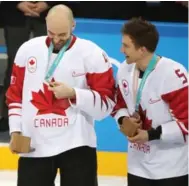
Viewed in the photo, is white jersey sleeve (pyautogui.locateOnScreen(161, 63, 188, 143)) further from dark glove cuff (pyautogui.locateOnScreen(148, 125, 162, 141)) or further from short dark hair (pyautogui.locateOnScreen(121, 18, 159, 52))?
short dark hair (pyautogui.locateOnScreen(121, 18, 159, 52))

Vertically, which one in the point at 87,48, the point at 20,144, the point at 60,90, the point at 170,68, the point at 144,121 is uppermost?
the point at 87,48

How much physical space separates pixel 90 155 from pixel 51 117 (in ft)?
0.84

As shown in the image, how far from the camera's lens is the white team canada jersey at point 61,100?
2.91 m

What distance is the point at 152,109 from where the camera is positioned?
9.39 feet

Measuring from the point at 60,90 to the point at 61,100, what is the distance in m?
0.11

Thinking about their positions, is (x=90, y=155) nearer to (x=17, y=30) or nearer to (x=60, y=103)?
(x=60, y=103)

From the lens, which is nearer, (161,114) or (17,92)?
(161,114)

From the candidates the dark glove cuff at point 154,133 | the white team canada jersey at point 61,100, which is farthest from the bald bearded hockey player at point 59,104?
the dark glove cuff at point 154,133

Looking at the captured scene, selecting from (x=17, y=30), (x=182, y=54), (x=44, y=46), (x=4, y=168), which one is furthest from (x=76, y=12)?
(x=44, y=46)

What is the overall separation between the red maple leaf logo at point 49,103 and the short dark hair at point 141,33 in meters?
0.41

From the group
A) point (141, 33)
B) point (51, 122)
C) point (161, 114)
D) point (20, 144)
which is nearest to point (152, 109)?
point (161, 114)

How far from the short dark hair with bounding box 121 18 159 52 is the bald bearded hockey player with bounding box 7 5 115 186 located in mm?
196

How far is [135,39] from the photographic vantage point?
9.32 ft

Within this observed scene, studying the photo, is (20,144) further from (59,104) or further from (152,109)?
(152,109)
